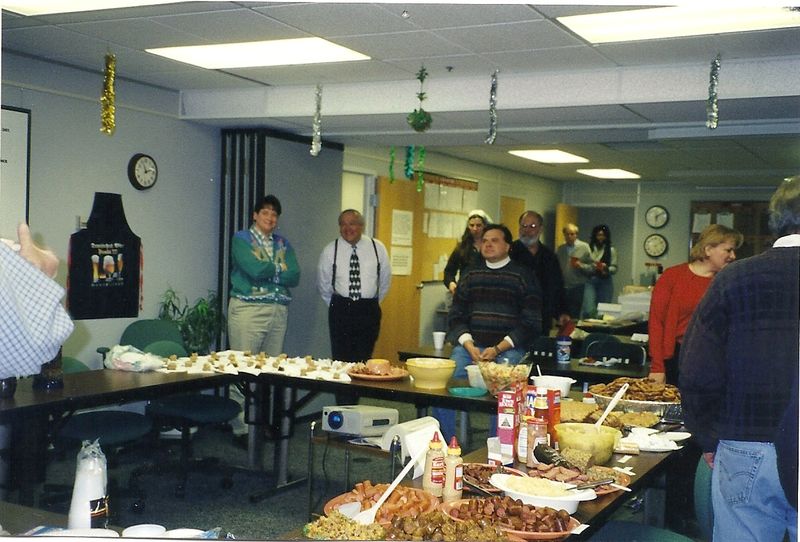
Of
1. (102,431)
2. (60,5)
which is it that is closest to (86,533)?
(102,431)

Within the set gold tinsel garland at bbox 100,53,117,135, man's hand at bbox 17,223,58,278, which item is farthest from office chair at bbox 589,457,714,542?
gold tinsel garland at bbox 100,53,117,135

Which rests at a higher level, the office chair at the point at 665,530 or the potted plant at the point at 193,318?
the potted plant at the point at 193,318

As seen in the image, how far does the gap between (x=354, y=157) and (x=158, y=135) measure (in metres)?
2.42

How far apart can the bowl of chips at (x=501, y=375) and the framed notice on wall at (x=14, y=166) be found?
9.49 feet

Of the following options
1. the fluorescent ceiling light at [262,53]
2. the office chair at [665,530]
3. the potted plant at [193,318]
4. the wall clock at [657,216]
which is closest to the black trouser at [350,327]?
the potted plant at [193,318]

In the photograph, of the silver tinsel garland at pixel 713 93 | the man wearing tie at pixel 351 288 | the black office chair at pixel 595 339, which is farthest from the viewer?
the man wearing tie at pixel 351 288

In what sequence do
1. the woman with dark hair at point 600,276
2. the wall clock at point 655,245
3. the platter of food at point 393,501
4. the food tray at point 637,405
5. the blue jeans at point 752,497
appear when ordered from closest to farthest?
the platter of food at point 393,501
the blue jeans at point 752,497
the food tray at point 637,405
the woman with dark hair at point 600,276
the wall clock at point 655,245

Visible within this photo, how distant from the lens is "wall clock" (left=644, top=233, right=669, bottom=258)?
1209 centimetres

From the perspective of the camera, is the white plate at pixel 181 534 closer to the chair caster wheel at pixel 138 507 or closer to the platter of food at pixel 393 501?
the platter of food at pixel 393 501

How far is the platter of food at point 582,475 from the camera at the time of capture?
241 cm

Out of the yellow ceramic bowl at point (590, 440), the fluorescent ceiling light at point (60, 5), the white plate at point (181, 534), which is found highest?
the fluorescent ceiling light at point (60, 5)

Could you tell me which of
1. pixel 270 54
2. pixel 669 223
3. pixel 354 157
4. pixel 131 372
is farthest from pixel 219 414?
pixel 669 223

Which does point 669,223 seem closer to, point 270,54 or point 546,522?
point 270,54

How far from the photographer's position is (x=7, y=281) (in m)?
1.63
